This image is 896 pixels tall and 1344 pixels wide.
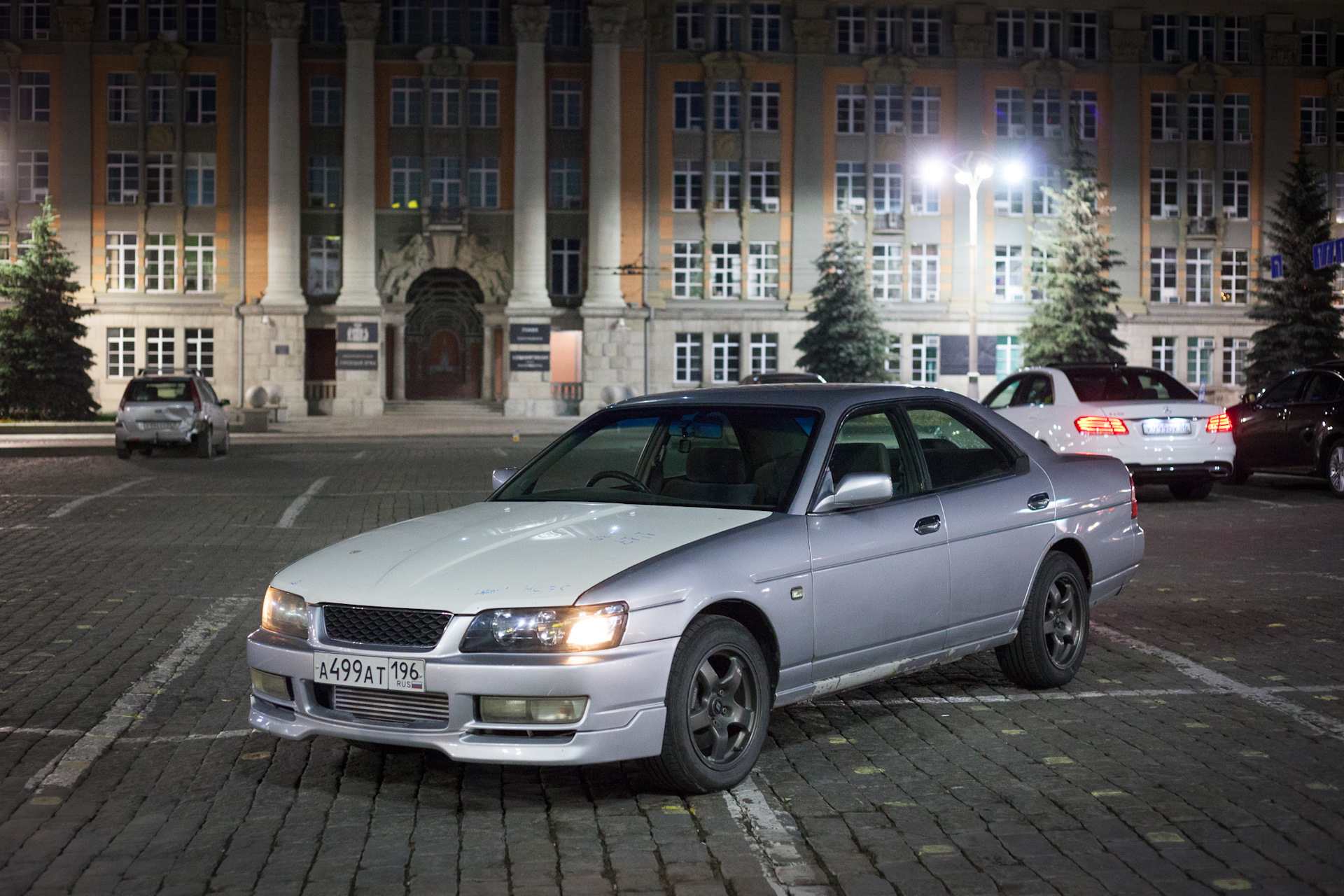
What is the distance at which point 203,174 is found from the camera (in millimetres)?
63281

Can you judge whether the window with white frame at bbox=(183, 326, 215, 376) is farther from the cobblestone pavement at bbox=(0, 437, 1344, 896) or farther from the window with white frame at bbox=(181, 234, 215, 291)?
the cobblestone pavement at bbox=(0, 437, 1344, 896)

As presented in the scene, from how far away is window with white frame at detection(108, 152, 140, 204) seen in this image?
62688 millimetres

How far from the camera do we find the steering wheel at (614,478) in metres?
6.82

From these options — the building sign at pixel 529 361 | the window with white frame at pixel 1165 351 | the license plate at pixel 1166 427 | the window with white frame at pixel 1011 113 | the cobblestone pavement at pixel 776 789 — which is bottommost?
the cobblestone pavement at pixel 776 789

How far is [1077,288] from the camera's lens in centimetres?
5303

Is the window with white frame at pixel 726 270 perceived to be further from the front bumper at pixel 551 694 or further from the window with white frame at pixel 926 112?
the front bumper at pixel 551 694

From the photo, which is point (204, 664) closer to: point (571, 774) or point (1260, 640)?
point (571, 774)

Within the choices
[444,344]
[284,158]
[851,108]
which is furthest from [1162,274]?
[444,344]

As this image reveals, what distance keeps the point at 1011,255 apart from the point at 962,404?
59609mm

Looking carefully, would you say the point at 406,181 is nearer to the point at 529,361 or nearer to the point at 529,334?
the point at 529,334

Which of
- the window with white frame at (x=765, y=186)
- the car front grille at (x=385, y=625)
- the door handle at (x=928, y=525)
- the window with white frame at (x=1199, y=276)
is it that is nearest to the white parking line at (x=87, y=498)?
the car front grille at (x=385, y=625)

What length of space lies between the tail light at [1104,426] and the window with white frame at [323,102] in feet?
166

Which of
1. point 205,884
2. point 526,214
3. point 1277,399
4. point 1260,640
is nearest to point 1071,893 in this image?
point 205,884

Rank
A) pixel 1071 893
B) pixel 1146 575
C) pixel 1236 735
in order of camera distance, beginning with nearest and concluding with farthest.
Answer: pixel 1071 893 < pixel 1236 735 < pixel 1146 575
